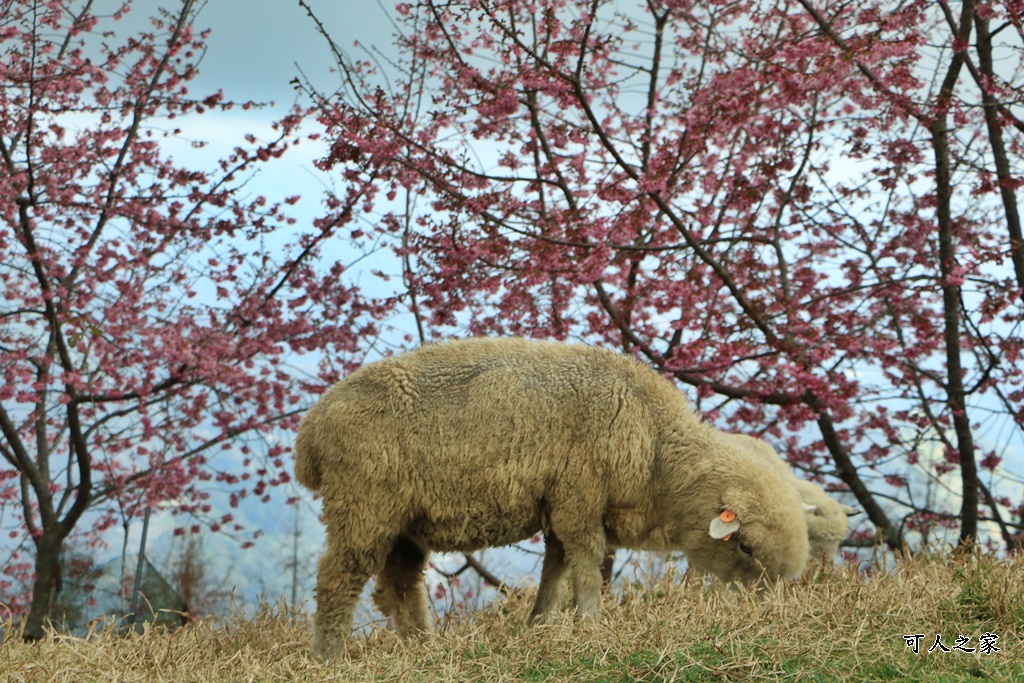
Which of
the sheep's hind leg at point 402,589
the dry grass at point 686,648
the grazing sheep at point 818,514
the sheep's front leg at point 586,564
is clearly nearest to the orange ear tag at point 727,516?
the dry grass at point 686,648

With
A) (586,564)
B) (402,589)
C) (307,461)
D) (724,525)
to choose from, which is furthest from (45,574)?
(724,525)

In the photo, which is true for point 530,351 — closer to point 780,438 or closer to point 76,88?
point 780,438

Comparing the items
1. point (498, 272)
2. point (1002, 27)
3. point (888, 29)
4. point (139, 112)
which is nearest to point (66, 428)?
point (139, 112)

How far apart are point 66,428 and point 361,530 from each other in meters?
4.82

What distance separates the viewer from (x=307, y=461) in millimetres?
4762

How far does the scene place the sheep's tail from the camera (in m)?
4.73

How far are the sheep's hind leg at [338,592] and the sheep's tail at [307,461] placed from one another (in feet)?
1.23

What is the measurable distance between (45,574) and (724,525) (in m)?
5.48

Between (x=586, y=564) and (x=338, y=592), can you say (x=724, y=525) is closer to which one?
(x=586, y=564)

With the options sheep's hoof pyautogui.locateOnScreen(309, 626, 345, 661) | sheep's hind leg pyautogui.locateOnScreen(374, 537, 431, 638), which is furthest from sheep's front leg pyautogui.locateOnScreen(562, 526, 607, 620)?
sheep's hoof pyautogui.locateOnScreen(309, 626, 345, 661)

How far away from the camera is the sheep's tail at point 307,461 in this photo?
4.73 metres

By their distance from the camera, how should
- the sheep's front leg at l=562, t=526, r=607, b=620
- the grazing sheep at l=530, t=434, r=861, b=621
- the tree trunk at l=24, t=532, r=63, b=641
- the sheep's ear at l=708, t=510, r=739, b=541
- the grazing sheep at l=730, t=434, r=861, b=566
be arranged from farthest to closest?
the tree trunk at l=24, t=532, r=63, b=641, the grazing sheep at l=730, t=434, r=861, b=566, the grazing sheep at l=530, t=434, r=861, b=621, the sheep's ear at l=708, t=510, r=739, b=541, the sheep's front leg at l=562, t=526, r=607, b=620

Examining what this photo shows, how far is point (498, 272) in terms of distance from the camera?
7105 millimetres

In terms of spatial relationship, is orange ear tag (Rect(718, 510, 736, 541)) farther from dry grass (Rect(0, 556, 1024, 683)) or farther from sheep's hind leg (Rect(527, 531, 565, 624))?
sheep's hind leg (Rect(527, 531, 565, 624))
